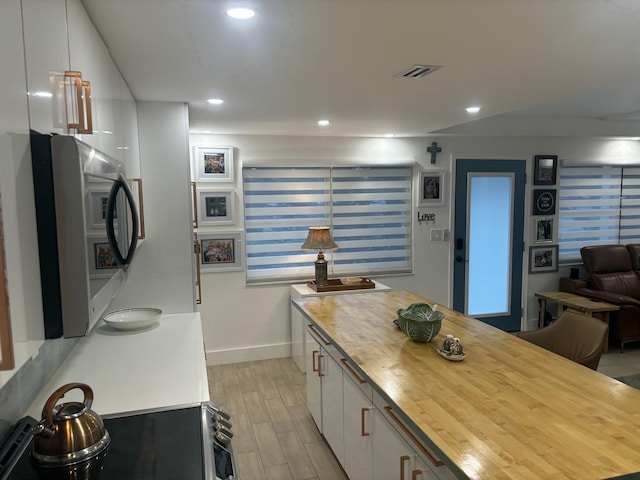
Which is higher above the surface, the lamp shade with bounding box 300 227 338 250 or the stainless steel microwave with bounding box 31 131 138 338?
the stainless steel microwave with bounding box 31 131 138 338

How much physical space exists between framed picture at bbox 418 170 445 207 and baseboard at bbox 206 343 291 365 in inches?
87.1

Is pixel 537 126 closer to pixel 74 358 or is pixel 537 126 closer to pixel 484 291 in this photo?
pixel 484 291

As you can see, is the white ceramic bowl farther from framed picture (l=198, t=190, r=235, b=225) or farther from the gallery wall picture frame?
the gallery wall picture frame

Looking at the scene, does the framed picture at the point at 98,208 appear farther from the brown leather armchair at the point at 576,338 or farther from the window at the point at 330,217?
the window at the point at 330,217

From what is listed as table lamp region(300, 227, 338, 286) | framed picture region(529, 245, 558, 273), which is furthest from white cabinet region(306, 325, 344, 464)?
framed picture region(529, 245, 558, 273)

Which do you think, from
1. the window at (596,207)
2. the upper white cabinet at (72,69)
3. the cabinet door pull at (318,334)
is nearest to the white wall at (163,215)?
the upper white cabinet at (72,69)

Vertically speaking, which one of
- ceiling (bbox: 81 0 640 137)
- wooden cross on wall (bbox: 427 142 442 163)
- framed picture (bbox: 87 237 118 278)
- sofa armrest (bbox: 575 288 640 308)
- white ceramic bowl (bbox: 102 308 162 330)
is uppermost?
ceiling (bbox: 81 0 640 137)

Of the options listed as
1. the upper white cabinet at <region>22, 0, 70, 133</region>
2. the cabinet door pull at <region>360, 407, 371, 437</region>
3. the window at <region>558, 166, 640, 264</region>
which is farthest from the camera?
the window at <region>558, 166, 640, 264</region>

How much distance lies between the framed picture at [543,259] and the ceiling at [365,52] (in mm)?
2403

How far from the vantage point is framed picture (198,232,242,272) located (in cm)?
461

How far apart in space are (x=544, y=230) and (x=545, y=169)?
73 centimetres

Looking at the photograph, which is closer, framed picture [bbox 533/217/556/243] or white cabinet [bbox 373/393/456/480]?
white cabinet [bbox 373/393/456/480]

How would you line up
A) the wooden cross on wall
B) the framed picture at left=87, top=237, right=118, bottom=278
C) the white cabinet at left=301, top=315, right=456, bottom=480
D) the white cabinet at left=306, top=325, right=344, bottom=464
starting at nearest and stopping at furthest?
the framed picture at left=87, top=237, right=118, bottom=278 → the white cabinet at left=301, top=315, right=456, bottom=480 → the white cabinet at left=306, top=325, right=344, bottom=464 → the wooden cross on wall

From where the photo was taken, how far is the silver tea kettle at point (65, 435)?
1215 mm
